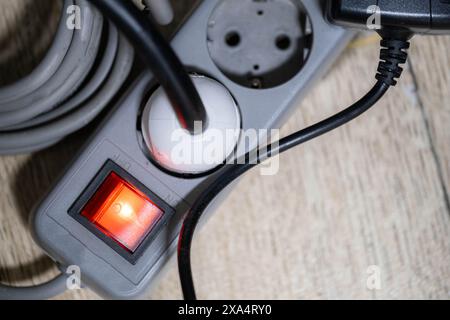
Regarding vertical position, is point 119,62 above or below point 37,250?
above

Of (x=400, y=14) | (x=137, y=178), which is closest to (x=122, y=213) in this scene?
(x=137, y=178)

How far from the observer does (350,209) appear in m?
0.56

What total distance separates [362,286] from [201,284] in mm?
146

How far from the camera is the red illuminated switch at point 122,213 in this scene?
0.48 meters

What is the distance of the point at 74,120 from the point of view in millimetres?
497

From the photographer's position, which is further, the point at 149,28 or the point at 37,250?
the point at 37,250

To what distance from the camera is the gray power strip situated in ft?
1.57

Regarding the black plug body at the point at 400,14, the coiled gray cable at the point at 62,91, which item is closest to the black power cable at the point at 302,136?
the black plug body at the point at 400,14

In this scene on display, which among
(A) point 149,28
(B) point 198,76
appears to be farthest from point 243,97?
(A) point 149,28

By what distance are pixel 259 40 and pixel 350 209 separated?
0.17m

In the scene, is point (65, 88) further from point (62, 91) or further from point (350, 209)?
point (350, 209)

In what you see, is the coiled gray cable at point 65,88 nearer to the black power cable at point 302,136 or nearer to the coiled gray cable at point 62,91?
the coiled gray cable at point 62,91

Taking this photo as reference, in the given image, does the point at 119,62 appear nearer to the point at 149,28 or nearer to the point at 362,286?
the point at 149,28

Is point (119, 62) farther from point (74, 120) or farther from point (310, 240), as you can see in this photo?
point (310, 240)
